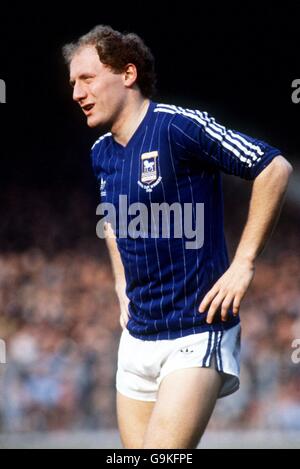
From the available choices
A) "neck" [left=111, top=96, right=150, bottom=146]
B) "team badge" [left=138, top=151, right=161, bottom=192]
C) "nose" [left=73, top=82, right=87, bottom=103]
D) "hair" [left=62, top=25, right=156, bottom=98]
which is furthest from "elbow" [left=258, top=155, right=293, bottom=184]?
"nose" [left=73, top=82, right=87, bottom=103]

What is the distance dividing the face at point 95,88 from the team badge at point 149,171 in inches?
9.9

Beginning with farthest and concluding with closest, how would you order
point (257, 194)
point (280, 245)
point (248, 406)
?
1. point (280, 245)
2. point (248, 406)
3. point (257, 194)

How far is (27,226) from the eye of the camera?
13.7 m

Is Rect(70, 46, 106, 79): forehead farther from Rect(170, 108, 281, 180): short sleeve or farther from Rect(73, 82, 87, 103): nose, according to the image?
Rect(170, 108, 281, 180): short sleeve

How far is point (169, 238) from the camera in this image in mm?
3736

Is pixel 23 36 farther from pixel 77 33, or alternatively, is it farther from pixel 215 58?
pixel 215 58

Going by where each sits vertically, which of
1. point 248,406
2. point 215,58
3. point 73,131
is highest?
point 215,58

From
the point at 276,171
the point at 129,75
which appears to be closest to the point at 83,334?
the point at 129,75

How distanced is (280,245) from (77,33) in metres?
4.16

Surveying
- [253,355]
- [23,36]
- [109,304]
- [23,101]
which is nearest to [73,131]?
[23,101]

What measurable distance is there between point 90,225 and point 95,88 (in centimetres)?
1015

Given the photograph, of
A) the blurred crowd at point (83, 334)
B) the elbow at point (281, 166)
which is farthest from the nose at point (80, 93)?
the blurred crowd at point (83, 334)

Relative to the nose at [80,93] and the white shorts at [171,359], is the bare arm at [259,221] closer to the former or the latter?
the white shorts at [171,359]

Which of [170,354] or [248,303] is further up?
[170,354]
